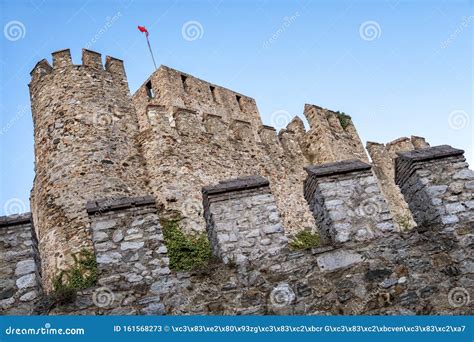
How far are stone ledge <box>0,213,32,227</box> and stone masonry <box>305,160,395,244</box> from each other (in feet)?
10.7

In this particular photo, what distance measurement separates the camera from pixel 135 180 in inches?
455

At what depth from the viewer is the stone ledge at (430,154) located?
6188 millimetres

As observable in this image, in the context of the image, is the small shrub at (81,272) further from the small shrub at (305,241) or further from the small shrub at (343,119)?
the small shrub at (343,119)

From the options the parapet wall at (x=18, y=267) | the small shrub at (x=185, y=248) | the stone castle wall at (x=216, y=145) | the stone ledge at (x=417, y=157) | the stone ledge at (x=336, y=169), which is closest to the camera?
the parapet wall at (x=18, y=267)

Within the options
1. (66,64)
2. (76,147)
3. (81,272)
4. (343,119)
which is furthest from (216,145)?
(343,119)

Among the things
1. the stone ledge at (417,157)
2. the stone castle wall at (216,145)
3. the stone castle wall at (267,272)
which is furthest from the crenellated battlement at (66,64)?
the stone ledge at (417,157)

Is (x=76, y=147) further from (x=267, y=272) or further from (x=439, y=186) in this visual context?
(x=439, y=186)

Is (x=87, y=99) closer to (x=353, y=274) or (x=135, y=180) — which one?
(x=135, y=180)

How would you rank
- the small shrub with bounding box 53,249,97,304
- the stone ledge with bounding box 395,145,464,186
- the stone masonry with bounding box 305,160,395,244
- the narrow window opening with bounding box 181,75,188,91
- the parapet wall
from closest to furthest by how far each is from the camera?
1. the parapet wall
2. the stone masonry with bounding box 305,160,395,244
3. the stone ledge with bounding box 395,145,464,186
4. the small shrub with bounding box 53,249,97,304
5. the narrow window opening with bounding box 181,75,188,91

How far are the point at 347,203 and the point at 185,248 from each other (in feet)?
15.4

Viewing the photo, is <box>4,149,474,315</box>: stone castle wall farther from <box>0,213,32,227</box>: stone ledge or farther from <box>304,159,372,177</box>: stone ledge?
<box>0,213,32,227</box>: stone ledge

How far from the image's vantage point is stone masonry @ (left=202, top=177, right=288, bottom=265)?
5.54 metres

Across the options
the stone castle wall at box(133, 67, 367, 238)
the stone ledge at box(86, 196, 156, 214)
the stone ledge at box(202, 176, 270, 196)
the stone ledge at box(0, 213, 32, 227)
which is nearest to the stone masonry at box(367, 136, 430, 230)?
the stone castle wall at box(133, 67, 367, 238)

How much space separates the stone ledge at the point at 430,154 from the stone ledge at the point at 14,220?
4.49m
